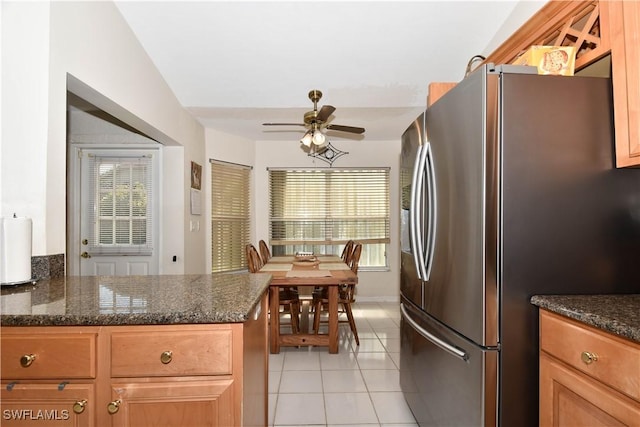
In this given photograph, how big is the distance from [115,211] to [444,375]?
3.85 metres

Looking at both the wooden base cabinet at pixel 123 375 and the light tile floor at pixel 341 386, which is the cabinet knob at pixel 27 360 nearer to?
the wooden base cabinet at pixel 123 375

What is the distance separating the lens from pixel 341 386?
2584 millimetres

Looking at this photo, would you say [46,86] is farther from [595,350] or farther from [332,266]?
[332,266]

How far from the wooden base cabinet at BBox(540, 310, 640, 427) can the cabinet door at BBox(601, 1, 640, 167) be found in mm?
681

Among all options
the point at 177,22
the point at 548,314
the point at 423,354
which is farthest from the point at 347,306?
the point at 177,22

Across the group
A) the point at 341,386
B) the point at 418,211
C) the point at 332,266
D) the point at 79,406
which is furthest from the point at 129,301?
the point at 332,266

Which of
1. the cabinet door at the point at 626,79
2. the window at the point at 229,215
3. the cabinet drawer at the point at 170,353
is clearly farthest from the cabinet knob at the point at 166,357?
the window at the point at 229,215

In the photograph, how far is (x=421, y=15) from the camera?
107 inches

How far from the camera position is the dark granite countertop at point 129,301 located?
1.05 meters

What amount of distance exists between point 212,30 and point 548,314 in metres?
3.00

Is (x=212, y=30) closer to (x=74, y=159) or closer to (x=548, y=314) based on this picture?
(x=74, y=159)

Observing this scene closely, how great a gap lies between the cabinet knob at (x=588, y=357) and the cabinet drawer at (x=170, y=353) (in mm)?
1138

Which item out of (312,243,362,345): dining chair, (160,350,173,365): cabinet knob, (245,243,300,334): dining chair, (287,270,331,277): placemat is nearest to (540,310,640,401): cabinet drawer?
(160,350,173,365): cabinet knob

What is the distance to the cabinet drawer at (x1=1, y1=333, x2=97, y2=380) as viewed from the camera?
104cm
